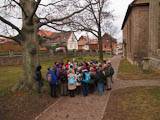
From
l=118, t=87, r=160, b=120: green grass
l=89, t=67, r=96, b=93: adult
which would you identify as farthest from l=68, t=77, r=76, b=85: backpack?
l=118, t=87, r=160, b=120: green grass

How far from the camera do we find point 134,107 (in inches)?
229

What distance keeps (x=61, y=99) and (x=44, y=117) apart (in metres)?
2.10

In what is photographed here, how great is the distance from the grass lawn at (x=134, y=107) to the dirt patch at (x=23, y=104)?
2.97 meters

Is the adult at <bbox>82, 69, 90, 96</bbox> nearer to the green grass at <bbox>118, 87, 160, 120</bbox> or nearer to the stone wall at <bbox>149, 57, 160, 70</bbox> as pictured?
the green grass at <bbox>118, 87, 160, 120</bbox>

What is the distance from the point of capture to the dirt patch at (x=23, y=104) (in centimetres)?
556

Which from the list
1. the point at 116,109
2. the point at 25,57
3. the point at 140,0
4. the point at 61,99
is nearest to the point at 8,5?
the point at 25,57

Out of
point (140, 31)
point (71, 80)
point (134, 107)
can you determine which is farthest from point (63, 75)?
point (140, 31)

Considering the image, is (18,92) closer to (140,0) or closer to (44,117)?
(44,117)

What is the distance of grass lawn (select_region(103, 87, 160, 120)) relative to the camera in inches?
199

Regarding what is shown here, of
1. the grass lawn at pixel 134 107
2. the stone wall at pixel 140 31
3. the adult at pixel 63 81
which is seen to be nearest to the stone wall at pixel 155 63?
the stone wall at pixel 140 31

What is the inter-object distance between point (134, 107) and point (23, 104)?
192 inches

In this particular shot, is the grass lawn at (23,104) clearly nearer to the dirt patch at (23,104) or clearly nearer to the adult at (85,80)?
the dirt patch at (23,104)

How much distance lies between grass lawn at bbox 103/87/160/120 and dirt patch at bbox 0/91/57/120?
2969 millimetres

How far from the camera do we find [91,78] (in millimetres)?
8297
